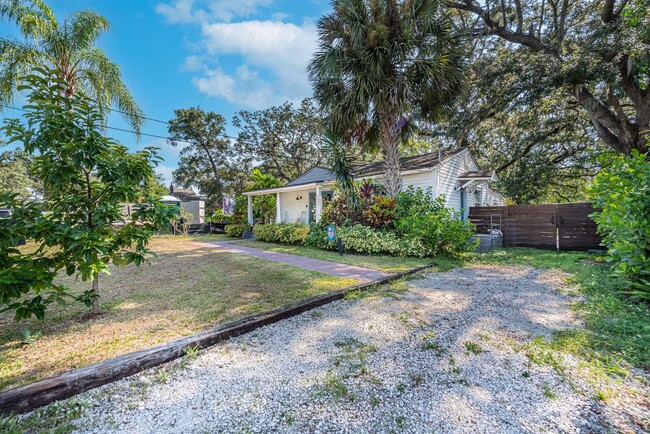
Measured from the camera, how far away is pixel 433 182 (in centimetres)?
1038

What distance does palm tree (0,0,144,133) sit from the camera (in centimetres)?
834

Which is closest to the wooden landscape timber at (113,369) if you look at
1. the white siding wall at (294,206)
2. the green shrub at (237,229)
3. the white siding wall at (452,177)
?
the white siding wall at (452,177)

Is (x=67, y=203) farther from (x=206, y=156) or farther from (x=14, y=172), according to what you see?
(x=14, y=172)

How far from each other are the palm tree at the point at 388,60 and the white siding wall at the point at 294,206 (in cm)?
641

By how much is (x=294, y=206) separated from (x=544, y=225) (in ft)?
38.4

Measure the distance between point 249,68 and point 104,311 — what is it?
15.8m

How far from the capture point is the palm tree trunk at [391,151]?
365 inches

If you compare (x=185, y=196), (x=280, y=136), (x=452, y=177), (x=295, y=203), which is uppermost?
(x=280, y=136)

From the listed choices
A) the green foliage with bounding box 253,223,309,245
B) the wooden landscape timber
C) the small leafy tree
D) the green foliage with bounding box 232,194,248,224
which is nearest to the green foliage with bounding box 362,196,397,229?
the green foliage with bounding box 253,223,309,245

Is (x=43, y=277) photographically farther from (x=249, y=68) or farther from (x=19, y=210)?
(x=249, y=68)

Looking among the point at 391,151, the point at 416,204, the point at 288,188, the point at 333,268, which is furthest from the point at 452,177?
the point at 333,268

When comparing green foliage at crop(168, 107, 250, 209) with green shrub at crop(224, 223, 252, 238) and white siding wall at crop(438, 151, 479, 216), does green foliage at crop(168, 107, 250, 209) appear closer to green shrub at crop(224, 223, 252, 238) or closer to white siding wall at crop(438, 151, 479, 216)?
green shrub at crop(224, 223, 252, 238)

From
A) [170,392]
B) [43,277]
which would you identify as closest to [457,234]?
[170,392]

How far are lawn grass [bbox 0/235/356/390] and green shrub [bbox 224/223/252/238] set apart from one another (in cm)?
908
